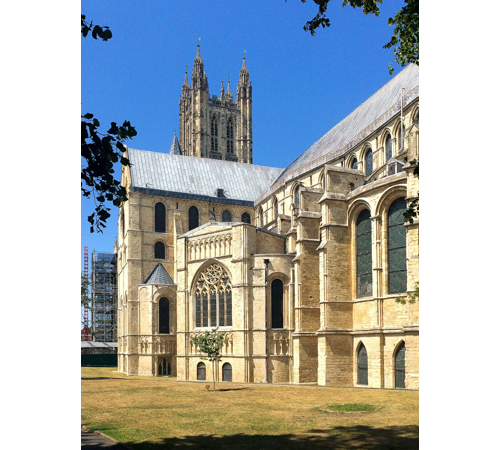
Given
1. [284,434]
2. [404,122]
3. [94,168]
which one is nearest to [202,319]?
[404,122]

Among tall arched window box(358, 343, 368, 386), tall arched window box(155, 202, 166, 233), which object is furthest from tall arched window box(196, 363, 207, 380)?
tall arched window box(358, 343, 368, 386)

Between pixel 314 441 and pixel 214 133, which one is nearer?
pixel 314 441

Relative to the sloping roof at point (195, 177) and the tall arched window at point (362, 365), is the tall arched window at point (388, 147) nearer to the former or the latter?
the tall arched window at point (362, 365)

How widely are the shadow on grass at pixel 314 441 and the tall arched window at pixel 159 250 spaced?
3254 cm

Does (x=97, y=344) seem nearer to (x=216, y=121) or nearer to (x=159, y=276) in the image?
(x=159, y=276)

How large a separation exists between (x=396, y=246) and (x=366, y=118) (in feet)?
49.1

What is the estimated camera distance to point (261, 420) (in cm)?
1488

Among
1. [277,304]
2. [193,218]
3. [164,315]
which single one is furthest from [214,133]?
[277,304]

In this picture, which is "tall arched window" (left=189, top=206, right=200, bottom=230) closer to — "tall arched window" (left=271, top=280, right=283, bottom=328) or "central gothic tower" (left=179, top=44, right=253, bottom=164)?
"tall arched window" (left=271, top=280, right=283, bottom=328)
